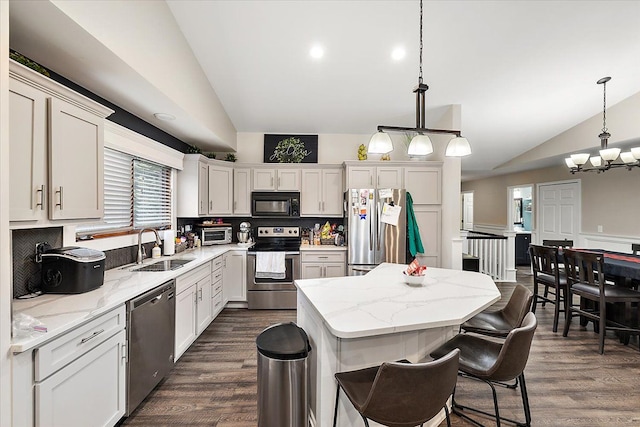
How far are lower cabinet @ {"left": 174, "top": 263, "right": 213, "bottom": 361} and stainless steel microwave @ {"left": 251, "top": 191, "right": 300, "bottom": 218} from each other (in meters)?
1.41

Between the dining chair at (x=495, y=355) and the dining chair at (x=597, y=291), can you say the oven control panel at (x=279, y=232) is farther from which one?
the dining chair at (x=597, y=291)

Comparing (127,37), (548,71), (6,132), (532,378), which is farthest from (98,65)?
(548,71)

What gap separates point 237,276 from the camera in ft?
14.2

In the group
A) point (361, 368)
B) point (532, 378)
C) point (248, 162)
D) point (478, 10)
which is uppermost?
point (478, 10)

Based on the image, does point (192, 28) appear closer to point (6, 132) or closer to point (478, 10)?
point (6, 132)

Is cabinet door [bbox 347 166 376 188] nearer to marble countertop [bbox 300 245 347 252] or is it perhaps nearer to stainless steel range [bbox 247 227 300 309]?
marble countertop [bbox 300 245 347 252]

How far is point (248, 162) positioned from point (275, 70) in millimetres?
1737

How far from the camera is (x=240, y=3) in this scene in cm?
270

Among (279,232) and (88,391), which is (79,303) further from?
(279,232)

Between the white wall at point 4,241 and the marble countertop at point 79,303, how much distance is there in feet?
0.21

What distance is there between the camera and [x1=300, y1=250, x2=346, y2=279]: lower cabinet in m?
4.34

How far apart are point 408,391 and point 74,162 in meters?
2.19

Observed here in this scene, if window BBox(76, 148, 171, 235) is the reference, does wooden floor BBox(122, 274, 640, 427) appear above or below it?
below

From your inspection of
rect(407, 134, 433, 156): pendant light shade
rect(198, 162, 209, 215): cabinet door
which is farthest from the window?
rect(407, 134, 433, 156): pendant light shade
